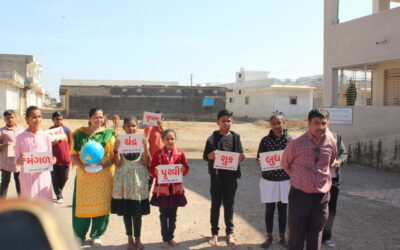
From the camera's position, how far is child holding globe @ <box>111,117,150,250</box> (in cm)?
482

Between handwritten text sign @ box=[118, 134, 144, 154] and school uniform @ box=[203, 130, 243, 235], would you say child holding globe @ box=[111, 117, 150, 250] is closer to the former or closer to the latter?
handwritten text sign @ box=[118, 134, 144, 154]

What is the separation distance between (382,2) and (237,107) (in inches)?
1197

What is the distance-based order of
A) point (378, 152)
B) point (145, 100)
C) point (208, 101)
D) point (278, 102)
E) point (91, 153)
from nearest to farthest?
point (91, 153)
point (378, 152)
point (145, 100)
point (208, 101)
point (278, 102)

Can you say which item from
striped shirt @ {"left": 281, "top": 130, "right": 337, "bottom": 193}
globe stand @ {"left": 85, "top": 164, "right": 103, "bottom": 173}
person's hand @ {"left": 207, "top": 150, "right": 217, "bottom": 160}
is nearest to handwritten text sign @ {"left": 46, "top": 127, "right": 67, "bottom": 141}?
globe stand @ {"left": 85, "top": 164, "right": 103, "bottom": 173}

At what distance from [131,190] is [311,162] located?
2264mm

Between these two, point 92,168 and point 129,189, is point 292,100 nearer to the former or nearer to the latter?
point 129,189

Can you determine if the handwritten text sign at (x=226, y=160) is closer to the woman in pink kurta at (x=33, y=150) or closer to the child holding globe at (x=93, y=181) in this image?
the child holding globe at (x=93, y=181)

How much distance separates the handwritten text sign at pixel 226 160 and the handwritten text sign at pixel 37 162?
2.19 metres

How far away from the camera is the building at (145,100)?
36.9 metres

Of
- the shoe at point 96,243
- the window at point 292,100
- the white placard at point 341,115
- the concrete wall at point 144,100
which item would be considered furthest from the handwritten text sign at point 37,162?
the window at point 292,100

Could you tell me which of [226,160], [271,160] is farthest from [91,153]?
[271,160]

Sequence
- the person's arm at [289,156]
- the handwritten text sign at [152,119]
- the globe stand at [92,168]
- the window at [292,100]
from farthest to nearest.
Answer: the window at [292,100] → the handwritten text sign at [152,119] → the globe stand at [92,168] → the person's arm at [289,156]

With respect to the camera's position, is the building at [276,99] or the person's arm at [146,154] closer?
the person's arm at [146,154]

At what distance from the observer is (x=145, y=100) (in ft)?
124
